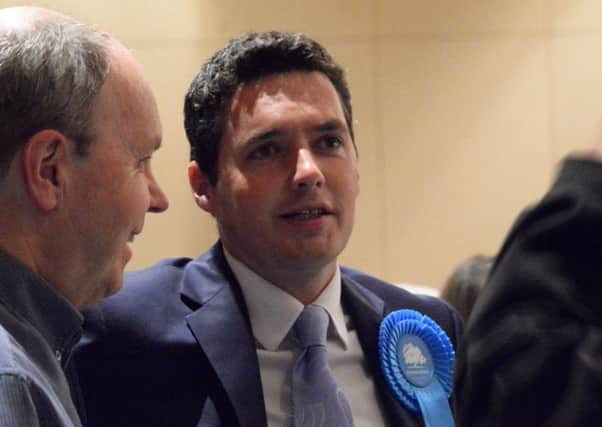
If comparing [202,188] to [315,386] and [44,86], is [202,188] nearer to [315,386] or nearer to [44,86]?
[315,386]

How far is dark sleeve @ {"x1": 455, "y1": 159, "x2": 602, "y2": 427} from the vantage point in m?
0.85

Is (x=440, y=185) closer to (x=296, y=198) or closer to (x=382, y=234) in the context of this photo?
(x=382, y=234)

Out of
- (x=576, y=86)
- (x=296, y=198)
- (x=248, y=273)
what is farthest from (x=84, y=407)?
(x=576, y=86)

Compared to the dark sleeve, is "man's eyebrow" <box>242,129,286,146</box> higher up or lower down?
lower down

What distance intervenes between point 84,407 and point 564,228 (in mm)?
1220

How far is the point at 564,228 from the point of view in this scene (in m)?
0.86

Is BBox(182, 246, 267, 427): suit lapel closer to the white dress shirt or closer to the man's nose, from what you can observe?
the white dress shirt

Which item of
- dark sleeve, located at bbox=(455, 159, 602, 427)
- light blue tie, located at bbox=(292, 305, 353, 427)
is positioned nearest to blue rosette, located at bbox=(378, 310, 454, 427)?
light blue tie, located at bbox=(292, 305, 353, 427)

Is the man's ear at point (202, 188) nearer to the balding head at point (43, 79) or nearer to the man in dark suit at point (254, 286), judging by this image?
the man in dark suit at point (254, 286)

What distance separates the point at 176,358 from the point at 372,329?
1.37ft

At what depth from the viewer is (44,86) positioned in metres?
1.32

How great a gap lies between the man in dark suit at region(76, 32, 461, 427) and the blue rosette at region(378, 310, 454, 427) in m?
0.02

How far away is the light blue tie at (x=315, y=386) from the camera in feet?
6.24

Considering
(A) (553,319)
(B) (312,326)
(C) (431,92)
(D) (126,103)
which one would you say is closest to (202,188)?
(B) (312,326)
